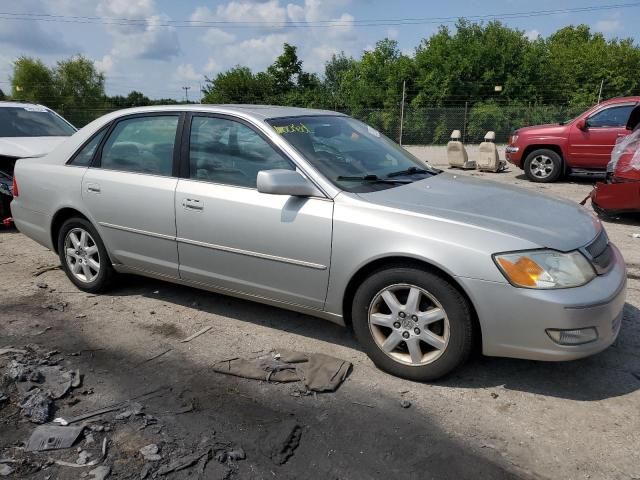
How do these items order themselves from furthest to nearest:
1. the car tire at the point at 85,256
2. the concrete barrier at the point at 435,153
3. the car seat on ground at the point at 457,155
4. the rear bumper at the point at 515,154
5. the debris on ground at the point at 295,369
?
the concrete barrier at the point at 435,153 → the car seat on ground at the point at 457,155 → the rear bumper at the point at 515,154 → the car tire at the point at 85,256 → the debris on ground at the point at 295,369

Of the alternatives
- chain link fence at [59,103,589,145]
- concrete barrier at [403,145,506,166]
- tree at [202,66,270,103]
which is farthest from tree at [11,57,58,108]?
concrete barrier at [403,145,506,166]

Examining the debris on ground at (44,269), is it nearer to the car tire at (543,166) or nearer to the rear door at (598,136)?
the car tire at (543,166)

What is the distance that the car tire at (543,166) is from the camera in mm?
11758

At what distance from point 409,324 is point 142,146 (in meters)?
2.65

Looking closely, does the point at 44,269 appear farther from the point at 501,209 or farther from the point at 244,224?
the point at 501,209

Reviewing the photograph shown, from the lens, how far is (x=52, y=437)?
2773 millimetres

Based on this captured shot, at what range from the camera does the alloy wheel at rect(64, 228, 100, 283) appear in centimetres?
478

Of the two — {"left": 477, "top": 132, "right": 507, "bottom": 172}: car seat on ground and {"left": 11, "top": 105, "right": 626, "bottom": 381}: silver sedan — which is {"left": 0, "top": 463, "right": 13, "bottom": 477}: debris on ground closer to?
{"left": 11, "top": 105, "right": 626, "bottom": 381}: silver sedan

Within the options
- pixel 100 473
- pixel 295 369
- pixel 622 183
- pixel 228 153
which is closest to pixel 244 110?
pixel 228 153

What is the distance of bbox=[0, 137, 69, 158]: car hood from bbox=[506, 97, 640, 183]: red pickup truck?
9485 millimetres

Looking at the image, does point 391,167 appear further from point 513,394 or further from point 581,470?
point 581,470

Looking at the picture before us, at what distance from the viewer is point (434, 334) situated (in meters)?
3.21

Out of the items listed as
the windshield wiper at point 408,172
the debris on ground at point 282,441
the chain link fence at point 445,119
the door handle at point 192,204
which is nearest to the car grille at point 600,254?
the windshield wiper at point 408,172

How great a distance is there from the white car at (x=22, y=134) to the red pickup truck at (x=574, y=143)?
9350 mm
